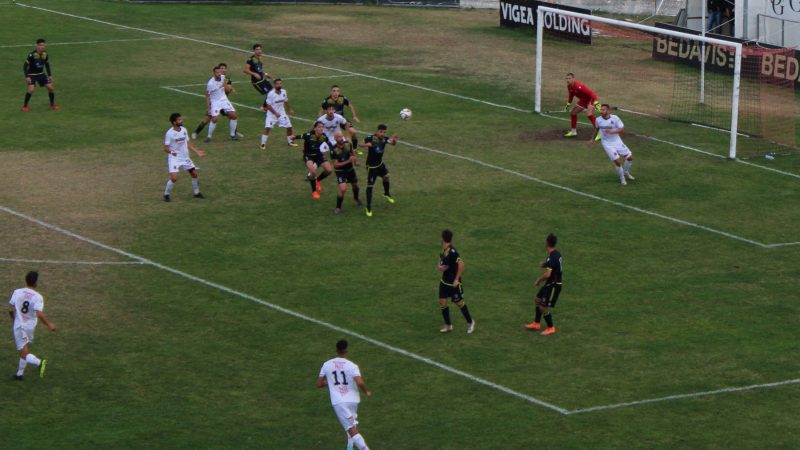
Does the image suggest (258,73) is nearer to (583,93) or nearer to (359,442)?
(583,93)

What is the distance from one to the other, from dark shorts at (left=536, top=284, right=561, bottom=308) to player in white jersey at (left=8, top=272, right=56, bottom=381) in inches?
370

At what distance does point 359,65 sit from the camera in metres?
52.4

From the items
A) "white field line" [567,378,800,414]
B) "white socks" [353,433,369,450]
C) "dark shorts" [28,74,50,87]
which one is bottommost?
"white field line" [567,378,800,414]

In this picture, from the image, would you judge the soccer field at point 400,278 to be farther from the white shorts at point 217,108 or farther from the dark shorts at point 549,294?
the white shorts at point 217,108

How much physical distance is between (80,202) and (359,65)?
20.0 metres

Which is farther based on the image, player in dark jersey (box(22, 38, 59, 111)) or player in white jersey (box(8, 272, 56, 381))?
player in dark jersey (box(22, 38, 59, 111))

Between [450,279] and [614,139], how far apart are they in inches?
494

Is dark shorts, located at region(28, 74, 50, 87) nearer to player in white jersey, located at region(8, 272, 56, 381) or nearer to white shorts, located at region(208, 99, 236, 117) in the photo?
white shorts, located at region(208, 99, 236, 117)

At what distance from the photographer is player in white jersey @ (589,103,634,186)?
35812 mm

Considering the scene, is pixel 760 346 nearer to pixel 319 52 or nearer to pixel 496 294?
pixel 496 294

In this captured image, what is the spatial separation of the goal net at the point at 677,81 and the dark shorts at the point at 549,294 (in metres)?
15.9

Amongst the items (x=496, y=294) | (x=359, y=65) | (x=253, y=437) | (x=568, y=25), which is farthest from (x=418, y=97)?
(x=253, y=437)

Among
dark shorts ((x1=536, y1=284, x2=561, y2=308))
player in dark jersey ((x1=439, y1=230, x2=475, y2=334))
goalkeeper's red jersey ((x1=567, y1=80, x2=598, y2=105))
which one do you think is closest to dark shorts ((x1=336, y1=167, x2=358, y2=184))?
player in dark jersey ((x1=439, y1=230, x2=475, y2=334))

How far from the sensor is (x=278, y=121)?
39.5 metres
